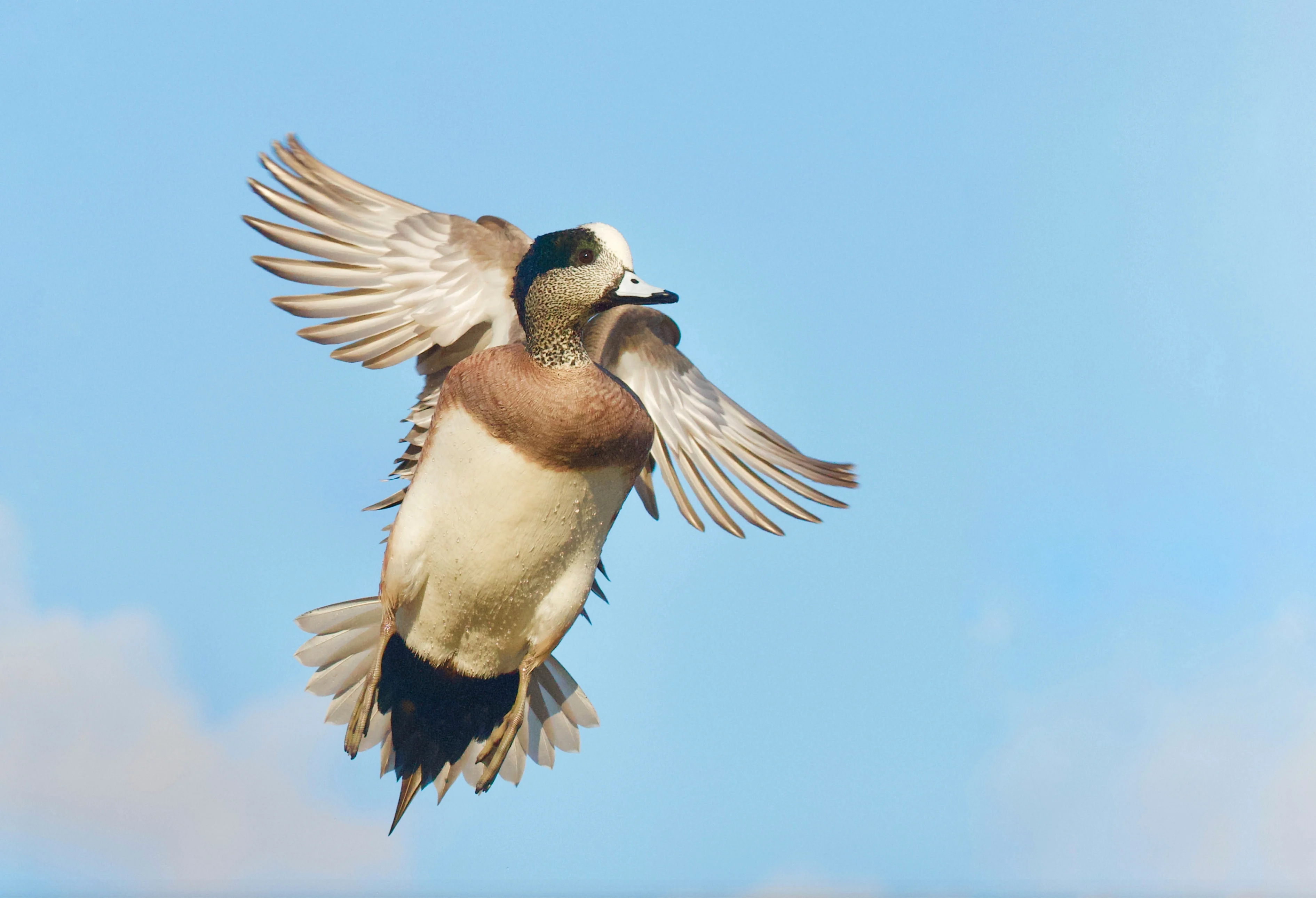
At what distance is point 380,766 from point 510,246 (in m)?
2.37

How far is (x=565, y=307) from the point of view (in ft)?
17.6

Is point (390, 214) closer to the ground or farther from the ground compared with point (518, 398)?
farther from the ground

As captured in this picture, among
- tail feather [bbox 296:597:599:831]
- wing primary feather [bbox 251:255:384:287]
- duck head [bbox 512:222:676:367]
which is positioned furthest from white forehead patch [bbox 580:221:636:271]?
tail feather [bbox 296:597:599:831]

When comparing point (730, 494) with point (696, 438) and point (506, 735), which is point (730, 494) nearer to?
point (696, 438)

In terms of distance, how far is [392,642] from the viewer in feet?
18.6

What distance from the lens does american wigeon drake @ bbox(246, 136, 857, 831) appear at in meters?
5.25

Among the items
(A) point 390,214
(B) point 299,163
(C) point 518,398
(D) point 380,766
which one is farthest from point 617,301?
(D) point 380,766

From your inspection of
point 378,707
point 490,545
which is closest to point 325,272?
point 490,545

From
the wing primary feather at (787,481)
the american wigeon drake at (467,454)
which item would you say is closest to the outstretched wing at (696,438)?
the wing primary feather at (787,481)

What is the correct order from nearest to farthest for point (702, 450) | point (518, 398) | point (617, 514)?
point (518, 398) < point (617, 514) < point (702, 450)

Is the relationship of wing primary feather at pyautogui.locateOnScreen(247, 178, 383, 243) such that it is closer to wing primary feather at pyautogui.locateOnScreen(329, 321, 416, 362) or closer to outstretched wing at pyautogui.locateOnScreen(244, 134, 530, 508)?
outstretched wing at pyautogui.locateOnScreen(244, 134, 530, 508)

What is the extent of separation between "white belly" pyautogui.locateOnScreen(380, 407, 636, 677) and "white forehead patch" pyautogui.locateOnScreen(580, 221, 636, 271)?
85cm

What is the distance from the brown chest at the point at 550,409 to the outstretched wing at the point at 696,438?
41.1 inches

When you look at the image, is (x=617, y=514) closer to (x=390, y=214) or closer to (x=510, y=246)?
(x=510, y=246)
